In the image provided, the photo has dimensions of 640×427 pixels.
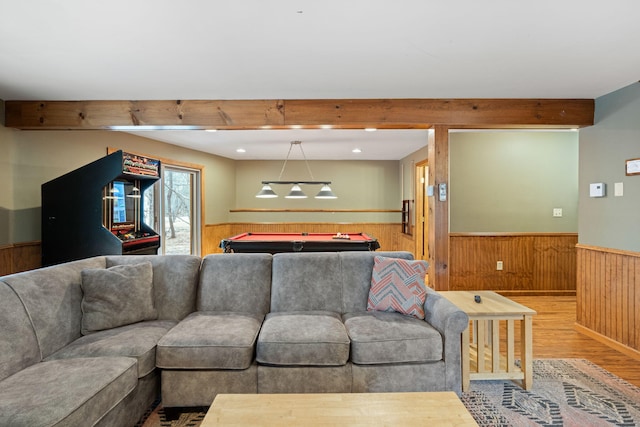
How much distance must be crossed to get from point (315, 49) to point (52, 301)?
87.9 inches

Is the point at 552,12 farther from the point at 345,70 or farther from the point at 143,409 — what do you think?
the point at 143,409

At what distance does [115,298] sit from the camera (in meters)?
2.25

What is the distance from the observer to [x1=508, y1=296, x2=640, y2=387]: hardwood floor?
2.68m

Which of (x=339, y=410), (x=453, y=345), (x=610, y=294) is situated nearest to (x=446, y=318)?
(x=453, y=345)

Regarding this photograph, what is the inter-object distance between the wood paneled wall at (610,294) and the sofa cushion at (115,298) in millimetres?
3810

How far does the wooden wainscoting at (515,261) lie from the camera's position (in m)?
4.76

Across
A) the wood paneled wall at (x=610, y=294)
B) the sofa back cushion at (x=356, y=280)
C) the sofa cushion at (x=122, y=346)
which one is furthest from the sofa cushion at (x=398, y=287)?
the wood paneled wall at (x=610, y=294)

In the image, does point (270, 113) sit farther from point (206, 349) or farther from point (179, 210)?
point (179, 210)

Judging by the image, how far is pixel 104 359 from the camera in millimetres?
1785

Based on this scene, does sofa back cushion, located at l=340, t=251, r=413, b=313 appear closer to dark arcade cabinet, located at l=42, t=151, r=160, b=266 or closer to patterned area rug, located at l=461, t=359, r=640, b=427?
patterned area rug, located at l=461, t=359, r=640, b=427

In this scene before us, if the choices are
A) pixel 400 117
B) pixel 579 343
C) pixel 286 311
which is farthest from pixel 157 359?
pixel 579 343

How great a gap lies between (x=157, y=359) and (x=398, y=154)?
5.72 metres

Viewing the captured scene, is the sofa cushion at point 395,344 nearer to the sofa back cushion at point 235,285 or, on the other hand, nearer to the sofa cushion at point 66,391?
the sofa back cushion at point 235,285

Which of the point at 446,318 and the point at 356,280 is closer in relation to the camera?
the point at 446,318
